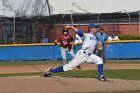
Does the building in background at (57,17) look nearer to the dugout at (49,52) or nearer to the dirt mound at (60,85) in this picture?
the dugout at (49,52)

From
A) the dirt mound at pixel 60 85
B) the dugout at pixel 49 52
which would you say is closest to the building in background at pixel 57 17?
the dugout at pixel 49 52

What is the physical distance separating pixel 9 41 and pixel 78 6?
818 cm

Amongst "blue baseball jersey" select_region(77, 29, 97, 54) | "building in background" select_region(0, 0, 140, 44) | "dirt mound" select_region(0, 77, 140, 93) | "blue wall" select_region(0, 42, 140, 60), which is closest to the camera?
"dirt mound" select_region(0, 77, 140, 93)

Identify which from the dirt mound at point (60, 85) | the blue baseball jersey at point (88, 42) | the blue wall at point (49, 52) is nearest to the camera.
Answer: the dirt mound at point (60, 85)

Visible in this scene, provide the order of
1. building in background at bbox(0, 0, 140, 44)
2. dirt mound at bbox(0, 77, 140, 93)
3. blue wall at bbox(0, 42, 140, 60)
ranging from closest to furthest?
1. dirt mound at bbox(0, 77, 140, 93)
2. blue wall at bbox(0, 42, 140, 60)
3. building in background at bbox(0, 0, 140, 44)

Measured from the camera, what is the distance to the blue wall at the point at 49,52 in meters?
25.9

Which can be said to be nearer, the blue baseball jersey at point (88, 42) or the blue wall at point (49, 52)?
the blue baseball jersey at point (88, 42)

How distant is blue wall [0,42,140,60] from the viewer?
25.9 meters

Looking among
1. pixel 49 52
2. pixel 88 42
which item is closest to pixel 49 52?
A: pixel 49 52

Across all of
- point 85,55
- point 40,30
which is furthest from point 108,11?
point 85,55

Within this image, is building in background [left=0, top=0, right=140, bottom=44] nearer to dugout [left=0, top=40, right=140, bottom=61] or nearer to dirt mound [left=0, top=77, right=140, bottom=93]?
dugout [left=0, top=40, right=140, bottom=61]

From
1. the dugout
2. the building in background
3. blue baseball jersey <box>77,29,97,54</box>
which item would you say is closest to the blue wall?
the dugout

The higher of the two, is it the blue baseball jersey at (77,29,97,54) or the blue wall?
the blue baseball jersey at (77,29,97,54)

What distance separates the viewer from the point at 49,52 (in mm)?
26109
